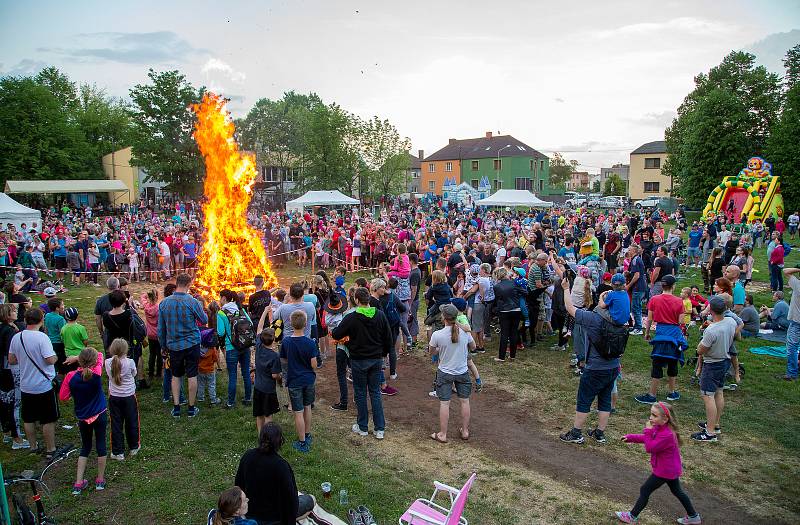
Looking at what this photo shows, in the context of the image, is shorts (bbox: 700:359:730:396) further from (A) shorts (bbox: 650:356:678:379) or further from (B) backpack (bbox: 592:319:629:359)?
(B) backpack (bbox: 592:319:629:359)

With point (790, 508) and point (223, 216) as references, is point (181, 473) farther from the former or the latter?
point (223, 216)

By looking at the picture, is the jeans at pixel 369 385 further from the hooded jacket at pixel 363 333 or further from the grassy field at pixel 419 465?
the grassy field at pixel 419 465

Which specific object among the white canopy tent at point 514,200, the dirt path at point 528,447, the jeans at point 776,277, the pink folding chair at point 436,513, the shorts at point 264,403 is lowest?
the dirt path at point 528,447

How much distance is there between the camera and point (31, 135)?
43969 mm

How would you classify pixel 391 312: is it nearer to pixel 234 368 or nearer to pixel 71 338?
pixel 234 368

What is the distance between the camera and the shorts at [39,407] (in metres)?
6.09

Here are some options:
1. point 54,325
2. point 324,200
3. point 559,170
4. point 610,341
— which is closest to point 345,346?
point 610,341

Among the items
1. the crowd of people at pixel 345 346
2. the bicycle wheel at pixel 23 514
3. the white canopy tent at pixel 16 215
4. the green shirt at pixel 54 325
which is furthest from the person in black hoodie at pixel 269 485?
the white canopy tent at pixel 16 215

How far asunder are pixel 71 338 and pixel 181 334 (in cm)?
149

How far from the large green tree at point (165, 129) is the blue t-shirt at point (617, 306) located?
42.1 metres

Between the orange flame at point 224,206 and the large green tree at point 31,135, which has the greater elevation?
the large green tree at point 31,135

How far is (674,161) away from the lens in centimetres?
4662

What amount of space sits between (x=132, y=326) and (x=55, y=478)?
233 cm

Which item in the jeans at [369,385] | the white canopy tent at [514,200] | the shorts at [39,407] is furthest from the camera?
the white canopy tent at [514,200]
